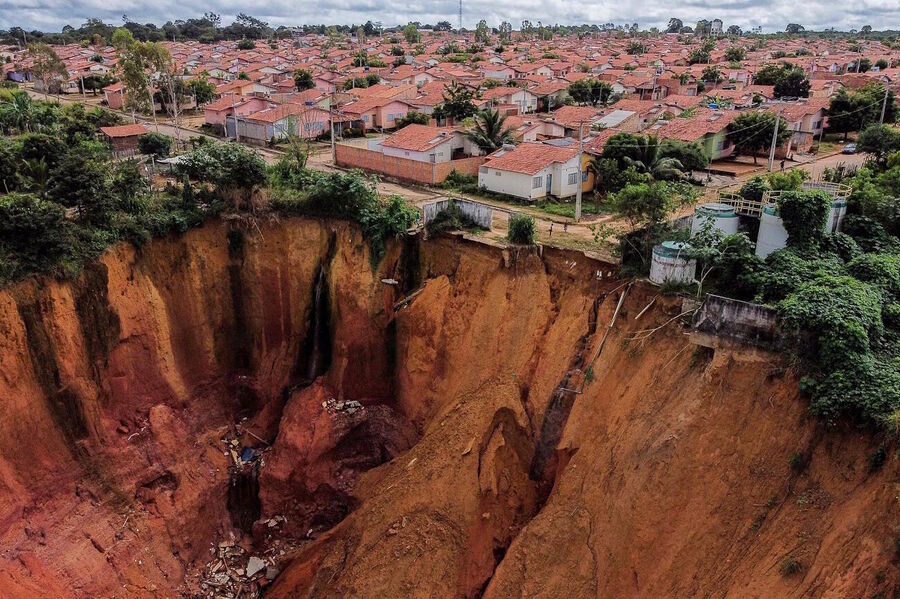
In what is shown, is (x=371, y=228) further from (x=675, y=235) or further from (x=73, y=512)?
(x=73, y=512)

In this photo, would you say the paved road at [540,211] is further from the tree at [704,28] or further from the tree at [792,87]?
the tree at [704,28]

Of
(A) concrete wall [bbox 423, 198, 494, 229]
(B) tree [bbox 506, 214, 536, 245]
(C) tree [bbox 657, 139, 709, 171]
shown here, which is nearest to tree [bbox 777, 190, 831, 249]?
(B) tree [bbox 506, 214, 536, 245]

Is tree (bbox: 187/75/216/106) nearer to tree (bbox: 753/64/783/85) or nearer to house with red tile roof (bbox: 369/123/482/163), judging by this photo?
house with red tile roof (bbox: 369/123/482/163)

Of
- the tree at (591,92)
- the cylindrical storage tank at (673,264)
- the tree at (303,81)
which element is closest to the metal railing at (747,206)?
the cylindrical storage tank at (673,264)

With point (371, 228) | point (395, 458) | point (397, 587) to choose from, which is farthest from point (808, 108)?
point (397, 587)

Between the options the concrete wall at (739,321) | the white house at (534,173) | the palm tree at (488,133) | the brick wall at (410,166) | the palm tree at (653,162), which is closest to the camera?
the concrete wall at (739,321)

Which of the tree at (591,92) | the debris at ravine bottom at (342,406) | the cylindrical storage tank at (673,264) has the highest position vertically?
the tree at (591,92)
